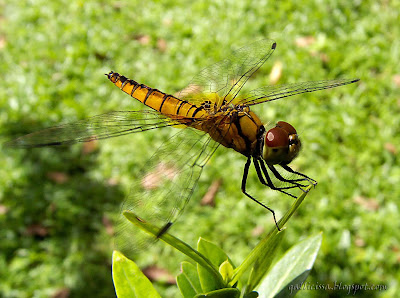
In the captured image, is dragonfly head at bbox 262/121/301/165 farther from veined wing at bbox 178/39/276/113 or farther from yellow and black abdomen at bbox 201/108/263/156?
veined wing at bbox 178/39/276/113

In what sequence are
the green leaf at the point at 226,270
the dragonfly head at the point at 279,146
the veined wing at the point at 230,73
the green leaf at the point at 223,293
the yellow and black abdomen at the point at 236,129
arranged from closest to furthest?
1. the green leaf at the point at 223,293
2. the green leaf at the point at 226,270
3. the dragonfly head at the point at 279,146
4. the yellow and black abdomen at the point at 236,129
5. the veined wing at the point at 230,73

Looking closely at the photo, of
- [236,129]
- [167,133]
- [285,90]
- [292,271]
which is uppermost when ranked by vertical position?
[285,90]

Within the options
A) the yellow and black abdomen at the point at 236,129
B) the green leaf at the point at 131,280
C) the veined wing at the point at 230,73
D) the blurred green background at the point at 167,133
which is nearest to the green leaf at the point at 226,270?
the green leaf at the point at 131,280

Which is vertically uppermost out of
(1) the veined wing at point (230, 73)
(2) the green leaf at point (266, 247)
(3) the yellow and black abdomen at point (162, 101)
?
(1) the veined wing at point (230, 73)

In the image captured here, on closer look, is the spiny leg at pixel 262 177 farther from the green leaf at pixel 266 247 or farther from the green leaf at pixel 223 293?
the green leaf at pixel 223 293

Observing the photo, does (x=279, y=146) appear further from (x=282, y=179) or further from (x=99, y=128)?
(x=99, y=128)

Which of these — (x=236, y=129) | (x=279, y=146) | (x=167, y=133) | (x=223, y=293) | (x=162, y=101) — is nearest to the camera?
(x=223, y=293)

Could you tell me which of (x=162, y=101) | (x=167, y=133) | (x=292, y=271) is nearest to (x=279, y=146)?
(x=292, y=271)

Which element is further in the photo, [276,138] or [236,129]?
[236,129]
